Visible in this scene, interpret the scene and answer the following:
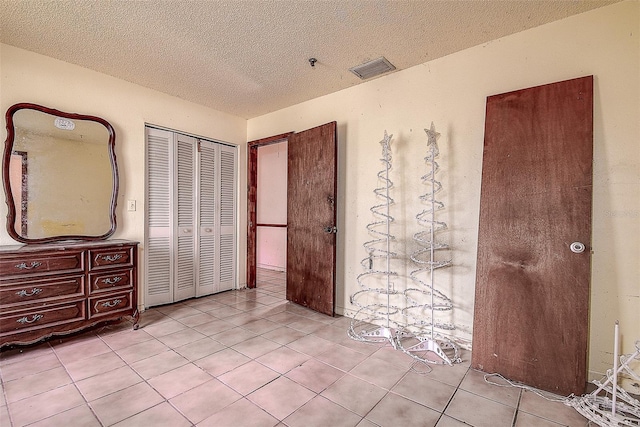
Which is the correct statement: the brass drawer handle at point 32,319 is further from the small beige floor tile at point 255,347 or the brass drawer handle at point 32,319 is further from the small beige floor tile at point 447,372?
the small beige floor tile at point 447,372

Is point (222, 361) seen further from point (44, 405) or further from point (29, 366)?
point (29, 366)

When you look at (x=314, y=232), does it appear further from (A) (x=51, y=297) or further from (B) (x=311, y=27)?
(A) (x=51, y=297)

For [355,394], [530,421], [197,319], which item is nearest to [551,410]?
[530,421]

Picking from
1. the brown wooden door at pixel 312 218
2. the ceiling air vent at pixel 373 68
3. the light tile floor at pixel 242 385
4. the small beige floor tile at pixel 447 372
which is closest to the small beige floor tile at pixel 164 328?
the light tile floor at pixel 242 385

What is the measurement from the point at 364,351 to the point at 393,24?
2728mm

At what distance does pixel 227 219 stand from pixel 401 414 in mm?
3447

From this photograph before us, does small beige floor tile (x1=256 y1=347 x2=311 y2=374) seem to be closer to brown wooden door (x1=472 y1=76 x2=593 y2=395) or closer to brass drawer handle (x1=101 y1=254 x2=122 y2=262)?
brown wooden door (x1=472 y1=76 x2=593 y2=395)

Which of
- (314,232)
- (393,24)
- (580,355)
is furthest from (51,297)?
(580,355)

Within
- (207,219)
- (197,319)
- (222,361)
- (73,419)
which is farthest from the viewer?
(207,219)

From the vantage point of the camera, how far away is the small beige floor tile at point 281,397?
175 centimetres

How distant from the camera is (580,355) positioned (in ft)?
6.32

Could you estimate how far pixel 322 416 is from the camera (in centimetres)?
170

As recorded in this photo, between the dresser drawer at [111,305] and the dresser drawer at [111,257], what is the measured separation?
0.29 m

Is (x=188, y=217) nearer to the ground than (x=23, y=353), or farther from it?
farther from it
